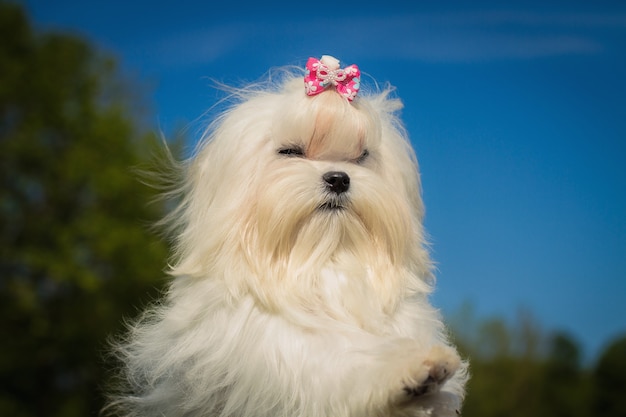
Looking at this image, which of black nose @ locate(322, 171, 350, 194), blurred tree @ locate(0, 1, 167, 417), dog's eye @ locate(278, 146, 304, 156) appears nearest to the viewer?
black nose @ locate(322, 171, 350, 194)

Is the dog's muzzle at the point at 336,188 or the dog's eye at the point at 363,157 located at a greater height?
the dog's eye at the point at 363,157

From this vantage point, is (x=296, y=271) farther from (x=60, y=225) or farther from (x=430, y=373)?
(x=60, y=225)

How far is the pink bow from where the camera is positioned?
15.5ft

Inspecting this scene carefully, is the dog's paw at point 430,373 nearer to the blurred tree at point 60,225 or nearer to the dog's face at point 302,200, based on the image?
the dog's face at point 302,200

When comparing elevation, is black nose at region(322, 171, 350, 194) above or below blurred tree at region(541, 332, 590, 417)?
below

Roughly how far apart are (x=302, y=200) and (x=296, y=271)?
418mm

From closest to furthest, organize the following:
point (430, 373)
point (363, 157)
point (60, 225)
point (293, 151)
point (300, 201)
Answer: point (430, 373) < point (300, 201) < point (293, 151) < point (363, 157) < point (60, 225)

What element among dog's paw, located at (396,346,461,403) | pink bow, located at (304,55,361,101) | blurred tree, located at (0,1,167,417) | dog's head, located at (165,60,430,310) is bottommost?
dog's paw, located at (396,346,461,403)

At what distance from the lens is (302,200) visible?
14.3ft

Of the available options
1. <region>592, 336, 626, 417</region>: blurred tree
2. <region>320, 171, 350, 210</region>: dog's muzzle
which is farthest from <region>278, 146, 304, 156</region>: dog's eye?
<region>592, 336, 626, 417</region>: blurred tree

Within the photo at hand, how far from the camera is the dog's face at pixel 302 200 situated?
14.4ft

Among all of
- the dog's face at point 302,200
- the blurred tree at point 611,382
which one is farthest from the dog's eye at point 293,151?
the blurred tree at point 611,382

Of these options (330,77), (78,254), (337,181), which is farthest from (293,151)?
(78,254)

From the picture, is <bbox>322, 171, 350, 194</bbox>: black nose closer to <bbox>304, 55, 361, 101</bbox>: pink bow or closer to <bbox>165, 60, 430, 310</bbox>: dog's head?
<bbox>165, 60, 430, 310</bbox>: dog's head
